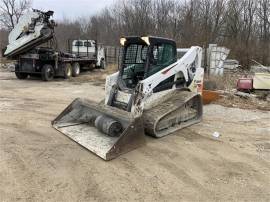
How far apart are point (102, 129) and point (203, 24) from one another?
21212 millimetres

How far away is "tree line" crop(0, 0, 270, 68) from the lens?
23312mm

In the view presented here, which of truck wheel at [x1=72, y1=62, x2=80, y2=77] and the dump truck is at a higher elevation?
the dump truck

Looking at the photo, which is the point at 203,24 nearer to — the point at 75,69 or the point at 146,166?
the point at 75,69

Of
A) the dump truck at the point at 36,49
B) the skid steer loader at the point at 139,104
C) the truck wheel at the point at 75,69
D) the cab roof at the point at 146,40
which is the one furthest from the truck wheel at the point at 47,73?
the cab roof at the point at 146,40

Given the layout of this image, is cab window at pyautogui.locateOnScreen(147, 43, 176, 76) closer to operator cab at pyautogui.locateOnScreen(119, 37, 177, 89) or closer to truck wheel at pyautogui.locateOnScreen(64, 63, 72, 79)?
operator cab at pyautogui.locateOnScreen(119, 37, 177, 89)

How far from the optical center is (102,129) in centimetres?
587

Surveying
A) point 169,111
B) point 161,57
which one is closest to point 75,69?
point 161,57

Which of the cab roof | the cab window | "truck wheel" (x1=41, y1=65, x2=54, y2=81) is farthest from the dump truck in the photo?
the cab window

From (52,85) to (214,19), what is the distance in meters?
17.3

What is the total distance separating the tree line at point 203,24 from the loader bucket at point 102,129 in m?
16.1

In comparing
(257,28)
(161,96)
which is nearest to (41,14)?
(161,96)

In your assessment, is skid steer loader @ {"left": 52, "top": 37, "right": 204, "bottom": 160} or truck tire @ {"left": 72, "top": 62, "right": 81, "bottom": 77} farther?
truck tire @ {"left": 72, "top": 62, "right": 81, "bottom": 77}

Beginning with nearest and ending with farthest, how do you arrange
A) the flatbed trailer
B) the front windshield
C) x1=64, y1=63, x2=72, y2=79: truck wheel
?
1. the front windshield
2. the flatbed trailer
3. x1=64, y1=63, x2=72, y2=79: truck wheel

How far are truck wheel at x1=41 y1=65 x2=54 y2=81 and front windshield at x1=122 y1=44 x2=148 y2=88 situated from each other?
8.78m
